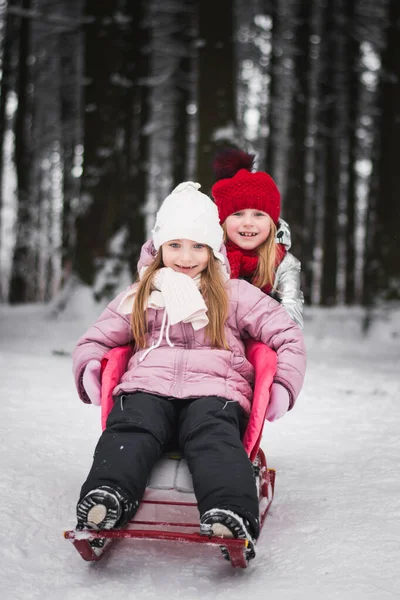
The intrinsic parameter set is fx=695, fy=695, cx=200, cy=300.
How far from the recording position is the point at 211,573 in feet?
8.39

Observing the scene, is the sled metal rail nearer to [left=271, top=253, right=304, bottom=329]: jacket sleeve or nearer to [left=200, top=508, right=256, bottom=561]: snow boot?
[left=200, top=508, right=256, bottom=561]: snow boot

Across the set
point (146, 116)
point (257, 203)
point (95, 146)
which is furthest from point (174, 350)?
point (146, 116)

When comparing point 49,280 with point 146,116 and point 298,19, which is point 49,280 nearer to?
point 146,116

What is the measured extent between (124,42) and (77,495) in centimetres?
948

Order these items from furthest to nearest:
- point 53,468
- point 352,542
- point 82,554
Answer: point 53,468 < point 352,542 < point 82,554

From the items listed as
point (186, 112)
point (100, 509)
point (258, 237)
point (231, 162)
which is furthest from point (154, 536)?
point (186, 112)

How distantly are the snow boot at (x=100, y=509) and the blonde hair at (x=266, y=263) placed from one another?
158 cm

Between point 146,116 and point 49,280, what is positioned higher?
point 146,116

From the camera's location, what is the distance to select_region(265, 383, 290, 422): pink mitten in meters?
2.99

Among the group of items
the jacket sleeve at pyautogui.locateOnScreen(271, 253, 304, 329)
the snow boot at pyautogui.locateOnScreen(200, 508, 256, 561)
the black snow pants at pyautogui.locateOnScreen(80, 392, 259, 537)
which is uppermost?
the jacket sleeve at pyautogui.locateOnScreen(271, 253, 304, 329)

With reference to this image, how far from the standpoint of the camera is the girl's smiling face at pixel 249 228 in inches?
151

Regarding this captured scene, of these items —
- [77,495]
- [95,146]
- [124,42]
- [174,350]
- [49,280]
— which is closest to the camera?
[174,350]

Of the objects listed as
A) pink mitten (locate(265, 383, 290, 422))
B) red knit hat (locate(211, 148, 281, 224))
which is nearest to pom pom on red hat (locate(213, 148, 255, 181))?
red knit hat (locate(211, 148, 281, 224))

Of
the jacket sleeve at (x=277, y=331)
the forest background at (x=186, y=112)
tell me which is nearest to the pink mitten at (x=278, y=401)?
the jacket sleeve at (x=277, y=331)
